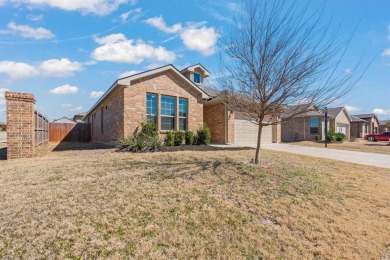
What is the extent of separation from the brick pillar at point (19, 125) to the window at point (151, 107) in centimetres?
571

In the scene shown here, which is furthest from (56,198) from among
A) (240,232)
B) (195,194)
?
(240,232)

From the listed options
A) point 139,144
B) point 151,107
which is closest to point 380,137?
point 151,107

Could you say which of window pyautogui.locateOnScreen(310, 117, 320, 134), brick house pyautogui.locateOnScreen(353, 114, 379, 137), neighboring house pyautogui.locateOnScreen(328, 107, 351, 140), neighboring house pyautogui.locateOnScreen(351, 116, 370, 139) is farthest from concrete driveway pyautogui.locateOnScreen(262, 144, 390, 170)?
brick house pyautogui.locateOnScreen(353, 114, 379, 137)

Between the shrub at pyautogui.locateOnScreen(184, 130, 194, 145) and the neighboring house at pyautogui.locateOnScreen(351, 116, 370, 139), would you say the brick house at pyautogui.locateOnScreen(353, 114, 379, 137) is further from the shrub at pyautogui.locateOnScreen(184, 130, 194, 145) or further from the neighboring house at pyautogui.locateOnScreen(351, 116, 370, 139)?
the shrub at pyautogui.locateOnScreen(184, 130, 194, 145)

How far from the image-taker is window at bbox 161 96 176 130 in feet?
45.7

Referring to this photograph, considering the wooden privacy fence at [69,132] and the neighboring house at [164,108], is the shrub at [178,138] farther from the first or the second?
the wooden privacy fence at [69,132]

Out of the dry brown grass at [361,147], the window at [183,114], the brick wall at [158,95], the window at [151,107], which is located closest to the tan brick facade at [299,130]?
the dry brown grass at [361,147]

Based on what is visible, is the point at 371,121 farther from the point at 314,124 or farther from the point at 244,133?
the point at 244,133

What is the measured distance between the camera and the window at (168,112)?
13938 millimetres

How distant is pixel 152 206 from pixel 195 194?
3.55 ft

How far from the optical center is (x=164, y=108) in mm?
13992

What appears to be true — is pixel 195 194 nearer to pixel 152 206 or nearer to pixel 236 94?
pixel 152 206

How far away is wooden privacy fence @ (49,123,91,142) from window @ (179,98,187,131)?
1442cm

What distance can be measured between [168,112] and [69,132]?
50.0 ft
